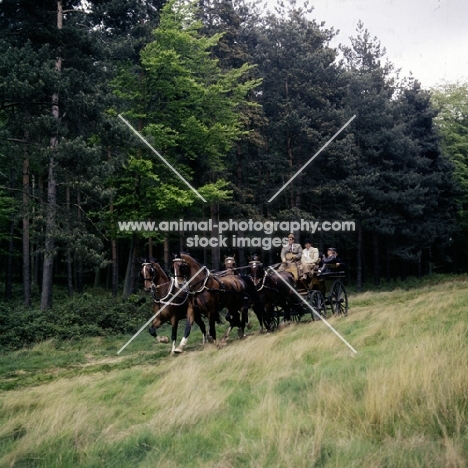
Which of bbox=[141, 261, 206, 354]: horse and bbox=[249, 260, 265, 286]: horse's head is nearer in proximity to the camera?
bbox=[141, 261, 206, 354]: horse

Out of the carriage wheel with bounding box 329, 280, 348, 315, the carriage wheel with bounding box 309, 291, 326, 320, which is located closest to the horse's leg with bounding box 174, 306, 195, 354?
the carriage wheel with bounding box 309, 291, 326, 320

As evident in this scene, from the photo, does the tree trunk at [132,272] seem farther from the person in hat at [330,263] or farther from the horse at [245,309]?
the person in hat at [330,263]

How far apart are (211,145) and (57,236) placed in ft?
31.2

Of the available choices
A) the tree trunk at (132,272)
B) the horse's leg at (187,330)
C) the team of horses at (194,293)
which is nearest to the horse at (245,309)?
the team of horses at (194,293)

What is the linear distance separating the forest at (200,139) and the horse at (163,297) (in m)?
4.13

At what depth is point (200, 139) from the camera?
71.8ft

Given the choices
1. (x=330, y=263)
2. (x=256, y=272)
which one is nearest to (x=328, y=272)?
(x=330, y=263)

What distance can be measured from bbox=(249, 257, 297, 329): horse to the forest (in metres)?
4.95

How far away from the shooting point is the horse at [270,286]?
14.3 m

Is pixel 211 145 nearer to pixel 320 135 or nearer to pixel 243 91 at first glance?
pixel 243 91

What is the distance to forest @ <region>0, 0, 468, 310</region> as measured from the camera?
15180 millimetres

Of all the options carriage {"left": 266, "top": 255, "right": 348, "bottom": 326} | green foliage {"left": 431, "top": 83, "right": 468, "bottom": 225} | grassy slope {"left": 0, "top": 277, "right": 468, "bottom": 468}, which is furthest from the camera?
green foliage {"left": 431, "top": 83, "right": 468, "bottom": 225}

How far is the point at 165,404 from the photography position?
20.7ft

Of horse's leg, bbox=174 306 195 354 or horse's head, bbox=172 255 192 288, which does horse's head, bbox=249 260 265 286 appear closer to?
horse's leg, bbox=174 306 195 354
